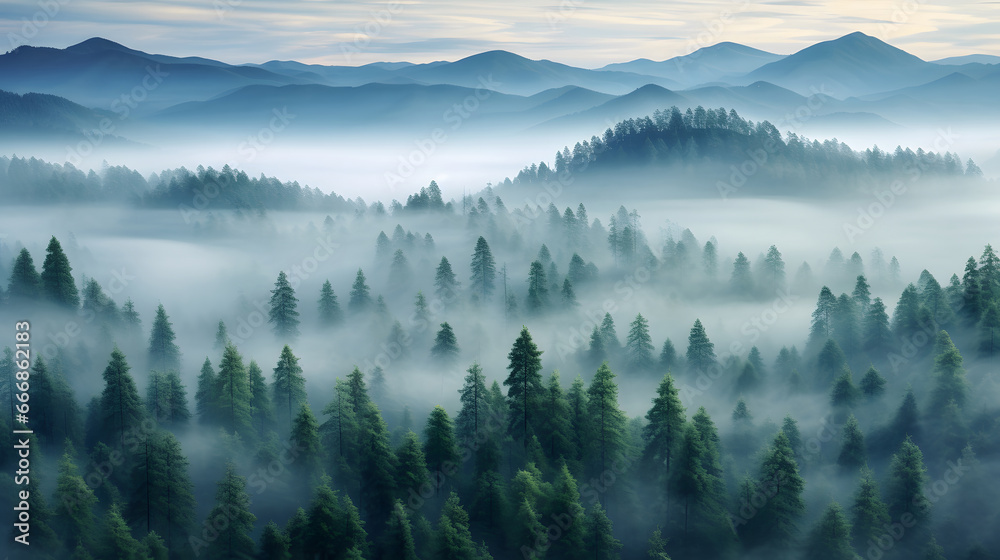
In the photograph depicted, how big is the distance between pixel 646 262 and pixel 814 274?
29.0m

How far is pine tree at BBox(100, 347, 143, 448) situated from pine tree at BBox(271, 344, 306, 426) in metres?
12.0

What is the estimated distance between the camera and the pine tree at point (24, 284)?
85.2 m

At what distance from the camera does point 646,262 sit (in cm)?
12812

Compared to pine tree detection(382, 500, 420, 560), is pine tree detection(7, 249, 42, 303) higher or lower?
higher

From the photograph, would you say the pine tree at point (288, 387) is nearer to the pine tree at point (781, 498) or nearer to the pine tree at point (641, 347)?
the pine tree at point (641, 347)

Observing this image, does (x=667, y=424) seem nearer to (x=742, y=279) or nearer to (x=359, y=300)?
(x=359, y=300)

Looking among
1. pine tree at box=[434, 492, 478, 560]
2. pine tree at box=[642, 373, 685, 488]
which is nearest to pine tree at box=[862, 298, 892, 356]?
pine tree at box=[642, 373, 685, 488]

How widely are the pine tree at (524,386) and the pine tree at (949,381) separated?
→ 38801 mm

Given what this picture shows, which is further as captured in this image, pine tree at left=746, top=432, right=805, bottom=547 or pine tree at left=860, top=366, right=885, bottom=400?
pine tree at left=860, top=366, right=885, bottom=400

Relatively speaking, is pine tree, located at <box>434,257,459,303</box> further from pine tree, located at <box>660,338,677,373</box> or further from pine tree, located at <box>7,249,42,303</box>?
pine tree, located at <box>7,249,42,303</box>

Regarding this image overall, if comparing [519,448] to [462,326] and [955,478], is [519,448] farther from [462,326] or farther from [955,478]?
[462,326]

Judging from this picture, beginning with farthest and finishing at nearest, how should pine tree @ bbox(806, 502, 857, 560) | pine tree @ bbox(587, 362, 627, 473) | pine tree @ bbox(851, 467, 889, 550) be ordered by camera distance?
1. pine tree @ bbox(587, 362, 627, 473)
2. pine tree @ bbox(851, 467, 889, 550)
3. pine tree @ bbox(806, 502, 857, 560)

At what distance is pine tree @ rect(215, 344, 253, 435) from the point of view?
216ft

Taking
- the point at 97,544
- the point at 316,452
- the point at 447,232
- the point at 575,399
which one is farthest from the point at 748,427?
the point at 447,232
